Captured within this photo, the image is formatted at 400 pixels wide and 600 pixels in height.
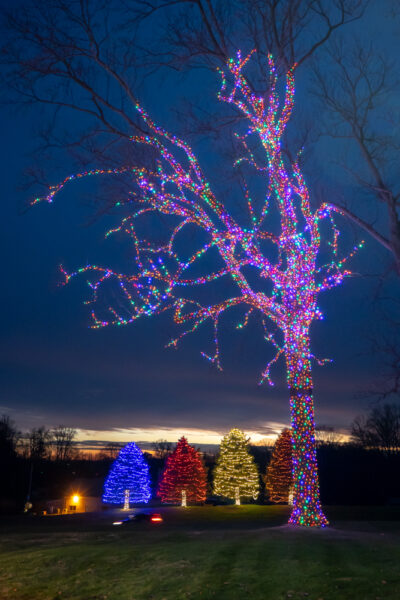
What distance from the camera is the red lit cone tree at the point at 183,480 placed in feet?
115

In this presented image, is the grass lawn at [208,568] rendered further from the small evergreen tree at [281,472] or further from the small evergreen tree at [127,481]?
the small evergreen tree at [281,472]

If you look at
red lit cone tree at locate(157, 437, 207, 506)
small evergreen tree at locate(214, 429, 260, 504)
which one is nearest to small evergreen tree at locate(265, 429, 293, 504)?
small evergreen tree at locate(214, 429, 260, 504)

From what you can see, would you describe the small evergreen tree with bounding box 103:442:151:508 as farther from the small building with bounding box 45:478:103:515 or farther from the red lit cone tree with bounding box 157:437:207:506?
the small building with bounding box 45:478:103:515

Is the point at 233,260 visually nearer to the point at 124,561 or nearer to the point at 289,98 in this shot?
the point at 289,98

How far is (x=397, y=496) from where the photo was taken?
47656 mm

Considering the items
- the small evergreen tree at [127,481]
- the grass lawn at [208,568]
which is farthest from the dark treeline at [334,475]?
the grass lawn at [208,568]

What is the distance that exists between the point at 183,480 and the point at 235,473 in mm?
3914

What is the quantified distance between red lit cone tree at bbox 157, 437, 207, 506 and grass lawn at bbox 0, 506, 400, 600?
86.8 ft

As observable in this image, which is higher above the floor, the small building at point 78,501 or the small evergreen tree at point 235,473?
the small evergreen tree at point 235,473

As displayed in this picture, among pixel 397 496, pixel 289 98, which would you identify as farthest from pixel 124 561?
pixel 397 496

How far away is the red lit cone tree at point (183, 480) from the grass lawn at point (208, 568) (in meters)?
26.5

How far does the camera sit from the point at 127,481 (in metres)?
32.6

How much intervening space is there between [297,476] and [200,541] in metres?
3.40

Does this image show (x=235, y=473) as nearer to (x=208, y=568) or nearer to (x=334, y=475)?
(x=334, y=475)
